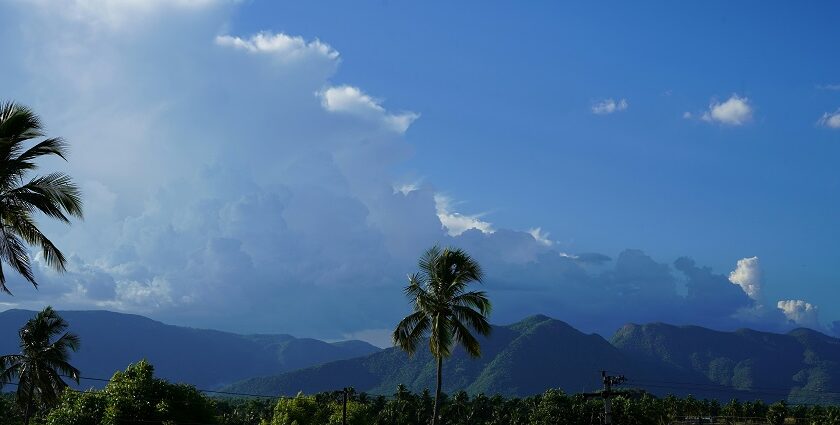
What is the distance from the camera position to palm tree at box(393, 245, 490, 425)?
3691cm

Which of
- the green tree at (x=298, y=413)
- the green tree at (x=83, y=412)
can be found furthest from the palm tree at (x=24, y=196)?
the green tree at (x=298, y=413)

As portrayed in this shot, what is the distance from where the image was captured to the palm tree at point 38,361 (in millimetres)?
51438

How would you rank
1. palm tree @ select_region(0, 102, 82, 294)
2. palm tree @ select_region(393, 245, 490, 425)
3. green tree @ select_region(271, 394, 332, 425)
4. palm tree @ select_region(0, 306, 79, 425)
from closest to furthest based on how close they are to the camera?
1. palm tree @ select_region(0, 102, 82, 294)
2. palm tree @ select_region(393, 245, 490, 425)
3. palm tree @ select_region(0, 306, 79, 425)
4. green tree @ select_region(271, 394, 332, 425)

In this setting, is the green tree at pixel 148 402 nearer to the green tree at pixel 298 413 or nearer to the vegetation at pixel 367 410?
the vegetation at pixel 367 410

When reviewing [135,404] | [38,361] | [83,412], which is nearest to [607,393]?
[135,404]

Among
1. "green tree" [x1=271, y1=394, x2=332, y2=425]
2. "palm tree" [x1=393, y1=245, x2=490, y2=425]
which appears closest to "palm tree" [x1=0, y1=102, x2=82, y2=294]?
"palm tree" [x1=393, y1=245, x2=490, y2=425]

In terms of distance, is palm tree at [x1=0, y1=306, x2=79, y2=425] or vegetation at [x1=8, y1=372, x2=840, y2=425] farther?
palm tree at [x1=0, y1=306, x2=79, y2=425]

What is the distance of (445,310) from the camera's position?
37125 mm

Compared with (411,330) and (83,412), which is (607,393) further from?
(83,412)

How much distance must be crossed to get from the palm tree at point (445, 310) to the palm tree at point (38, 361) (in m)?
26.0

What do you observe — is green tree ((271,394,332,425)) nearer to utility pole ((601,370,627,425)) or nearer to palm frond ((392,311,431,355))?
utility pole ((601,370,627,425))

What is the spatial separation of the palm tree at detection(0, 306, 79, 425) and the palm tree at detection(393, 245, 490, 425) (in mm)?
26049

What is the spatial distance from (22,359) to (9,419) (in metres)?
35.3

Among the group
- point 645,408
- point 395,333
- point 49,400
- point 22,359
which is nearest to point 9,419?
point 22,359
